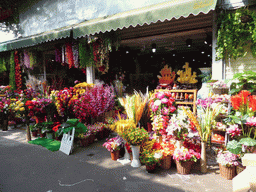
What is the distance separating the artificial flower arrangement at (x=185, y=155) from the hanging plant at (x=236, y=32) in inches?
85.0

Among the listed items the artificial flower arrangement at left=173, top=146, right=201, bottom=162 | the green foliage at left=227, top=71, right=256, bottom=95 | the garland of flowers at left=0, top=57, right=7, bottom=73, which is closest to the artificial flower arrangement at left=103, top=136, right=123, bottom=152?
the artificial flower arrangement at left=173, top=146, right=201, bottom=162

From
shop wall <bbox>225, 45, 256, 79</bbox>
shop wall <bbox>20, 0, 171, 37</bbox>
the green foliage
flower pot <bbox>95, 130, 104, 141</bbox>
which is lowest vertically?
flower pot <bbox>95, 130, 104, 141</bbox>

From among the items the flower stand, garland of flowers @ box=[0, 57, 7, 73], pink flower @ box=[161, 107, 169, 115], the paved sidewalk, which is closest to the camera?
the paved sidewalk

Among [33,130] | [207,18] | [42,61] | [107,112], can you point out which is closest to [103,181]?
[107,112]

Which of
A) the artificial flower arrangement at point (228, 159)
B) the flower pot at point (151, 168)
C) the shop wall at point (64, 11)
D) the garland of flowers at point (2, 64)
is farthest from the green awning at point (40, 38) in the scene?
the artificial flower arrangement at point (228, 159)

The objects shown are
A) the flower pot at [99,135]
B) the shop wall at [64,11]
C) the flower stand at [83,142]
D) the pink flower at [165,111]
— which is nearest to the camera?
the pink flower at [165,111]

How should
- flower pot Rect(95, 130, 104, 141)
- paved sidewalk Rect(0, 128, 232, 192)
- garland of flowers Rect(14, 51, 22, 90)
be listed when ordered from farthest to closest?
garland of flowers Rect(14, 51, 22, 90), flower pot Rect(95, 130, 104, 141), paved sidewalk Rect(0, 128, 232, 192)

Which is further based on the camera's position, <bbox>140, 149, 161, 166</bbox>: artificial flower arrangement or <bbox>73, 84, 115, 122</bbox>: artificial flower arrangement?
<bbox>73, 84, 115, 122</bbox>: artificial flower arrangement

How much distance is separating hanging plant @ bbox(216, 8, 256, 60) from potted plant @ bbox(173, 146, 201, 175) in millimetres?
2179

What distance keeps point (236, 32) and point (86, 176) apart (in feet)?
13.3

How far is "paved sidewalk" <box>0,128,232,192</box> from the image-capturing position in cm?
294

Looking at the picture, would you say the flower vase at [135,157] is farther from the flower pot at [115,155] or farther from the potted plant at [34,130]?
the potted plant at [34,130]

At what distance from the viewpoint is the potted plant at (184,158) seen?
10.4 ft

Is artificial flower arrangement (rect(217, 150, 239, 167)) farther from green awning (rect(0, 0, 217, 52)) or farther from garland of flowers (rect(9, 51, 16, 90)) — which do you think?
garland of flowers (rect(9, 51, 16, 90))
